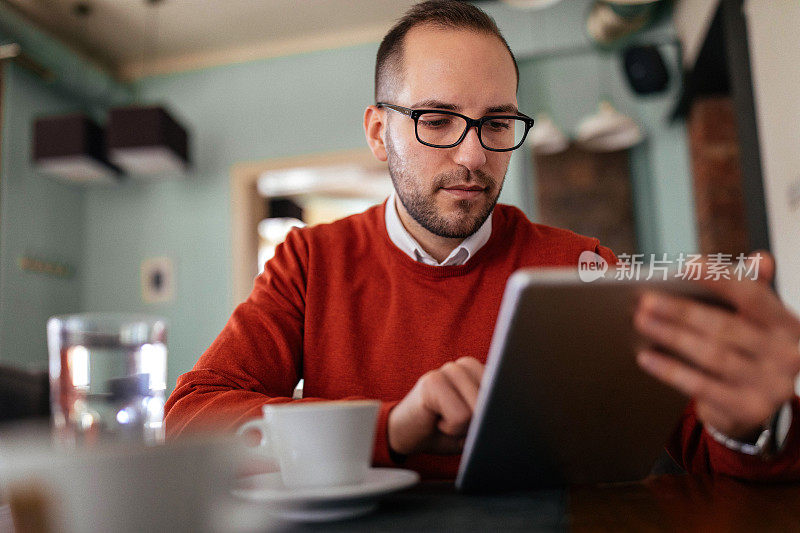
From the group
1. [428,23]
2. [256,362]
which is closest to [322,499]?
[256,362]

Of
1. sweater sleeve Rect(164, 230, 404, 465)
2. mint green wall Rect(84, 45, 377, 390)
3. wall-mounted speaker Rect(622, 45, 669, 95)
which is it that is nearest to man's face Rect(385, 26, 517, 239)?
sweater sleeve Rect(164, 230, 404, 465)

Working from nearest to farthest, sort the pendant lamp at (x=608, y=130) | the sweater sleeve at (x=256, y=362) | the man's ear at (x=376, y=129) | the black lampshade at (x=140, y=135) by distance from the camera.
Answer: the sweater sleeve at (x=256, y=362) → the man's ear at (x=376, y=129) → the pendant lamp at (x=608, y=130) → the black lampshade at (x=140, y=135)

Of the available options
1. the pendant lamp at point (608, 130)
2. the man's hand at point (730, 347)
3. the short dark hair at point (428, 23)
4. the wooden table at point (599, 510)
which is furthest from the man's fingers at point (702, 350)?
the pendant lamp at point (608, 130)

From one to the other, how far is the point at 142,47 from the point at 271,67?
96 centimetres

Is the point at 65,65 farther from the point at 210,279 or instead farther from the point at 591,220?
the point at 591,220

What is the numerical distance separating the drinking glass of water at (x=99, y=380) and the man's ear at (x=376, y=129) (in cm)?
104

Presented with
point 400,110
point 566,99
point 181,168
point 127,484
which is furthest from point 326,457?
point 181,168

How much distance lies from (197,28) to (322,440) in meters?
4.57

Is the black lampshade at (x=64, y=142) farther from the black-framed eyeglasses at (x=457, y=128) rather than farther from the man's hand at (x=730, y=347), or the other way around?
the man's hand at (x=730, y=347)

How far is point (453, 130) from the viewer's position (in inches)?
48.1

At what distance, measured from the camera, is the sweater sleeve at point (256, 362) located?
862 mm

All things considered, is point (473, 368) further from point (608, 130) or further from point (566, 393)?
point (608, 130)

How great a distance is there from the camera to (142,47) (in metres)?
4.70

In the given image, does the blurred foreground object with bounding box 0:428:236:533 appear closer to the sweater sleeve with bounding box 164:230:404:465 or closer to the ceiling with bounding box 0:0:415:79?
the sweater sleeve with bounding box 164:230:404:465
